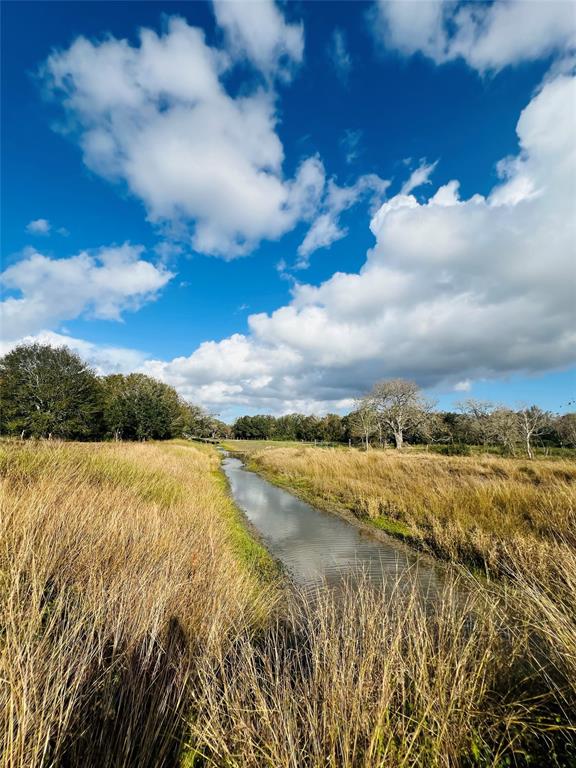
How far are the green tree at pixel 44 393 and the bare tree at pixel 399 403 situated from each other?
151 ft

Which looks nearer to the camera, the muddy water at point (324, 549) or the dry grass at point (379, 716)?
the dry grass at point (379, 716)

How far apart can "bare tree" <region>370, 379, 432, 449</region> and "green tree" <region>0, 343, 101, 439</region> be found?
4613 cm

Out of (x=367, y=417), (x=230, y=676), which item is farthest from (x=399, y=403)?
(x=230, y=676)

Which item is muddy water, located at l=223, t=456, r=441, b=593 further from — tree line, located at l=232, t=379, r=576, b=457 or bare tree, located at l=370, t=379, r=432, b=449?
bare tree, located at l=370, t=379, r=432, b=449

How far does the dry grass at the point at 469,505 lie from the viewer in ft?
26.5

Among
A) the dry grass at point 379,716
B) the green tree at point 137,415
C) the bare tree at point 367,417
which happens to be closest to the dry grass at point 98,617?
the dry grass at point 379,716

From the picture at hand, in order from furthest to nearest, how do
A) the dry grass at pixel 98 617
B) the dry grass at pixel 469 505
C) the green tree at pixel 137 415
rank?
1. the green tree at pixel 137 415
2. the dry grass at pixel 469 505
3. the dry grass at pixel 98 617

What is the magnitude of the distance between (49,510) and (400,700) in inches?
198

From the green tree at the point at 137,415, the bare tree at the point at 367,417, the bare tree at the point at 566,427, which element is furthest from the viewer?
the bare tree at the point at 367,417

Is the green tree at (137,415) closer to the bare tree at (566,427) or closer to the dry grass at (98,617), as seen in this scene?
the dry grass at (98,617)

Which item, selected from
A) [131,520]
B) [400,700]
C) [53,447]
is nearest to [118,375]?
[53,447]

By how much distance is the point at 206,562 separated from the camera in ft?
17.0

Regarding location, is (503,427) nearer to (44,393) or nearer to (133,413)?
(133,413)

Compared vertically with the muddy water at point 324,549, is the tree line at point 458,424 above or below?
above
